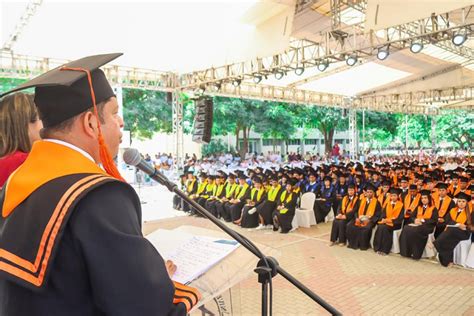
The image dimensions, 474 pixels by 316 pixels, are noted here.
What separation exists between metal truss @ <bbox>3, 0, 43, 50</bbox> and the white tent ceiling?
0.10m

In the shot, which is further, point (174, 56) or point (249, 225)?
point (174, 56)

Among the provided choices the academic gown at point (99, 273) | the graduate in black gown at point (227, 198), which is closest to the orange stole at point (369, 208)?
the graduate in black gown at point (227, 198)

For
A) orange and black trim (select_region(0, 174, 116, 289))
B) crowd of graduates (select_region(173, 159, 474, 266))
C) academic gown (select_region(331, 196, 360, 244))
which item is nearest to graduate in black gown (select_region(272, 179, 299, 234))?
crowd of graduates (select_region(173, 159, 474, 266))

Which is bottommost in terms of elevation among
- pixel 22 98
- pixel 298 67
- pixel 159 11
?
pixel 22 98

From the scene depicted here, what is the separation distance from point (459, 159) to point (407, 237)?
14.5 meters

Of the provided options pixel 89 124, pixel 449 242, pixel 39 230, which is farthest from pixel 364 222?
pixel 39 230

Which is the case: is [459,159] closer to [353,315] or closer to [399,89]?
[399,89]

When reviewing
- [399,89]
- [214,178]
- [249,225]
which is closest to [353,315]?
[249,225]

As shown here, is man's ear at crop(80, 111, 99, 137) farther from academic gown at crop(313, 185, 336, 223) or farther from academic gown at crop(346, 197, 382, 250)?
→ academic gown at crop(313, 185, 336, 223)

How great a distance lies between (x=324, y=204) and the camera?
32.6 ft

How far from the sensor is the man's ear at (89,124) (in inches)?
43.3

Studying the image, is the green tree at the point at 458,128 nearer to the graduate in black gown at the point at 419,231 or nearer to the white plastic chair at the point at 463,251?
the graduate in black gown at the point at 419,231

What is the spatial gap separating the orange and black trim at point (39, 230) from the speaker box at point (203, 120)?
41.4ft

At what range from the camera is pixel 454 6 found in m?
8.12
